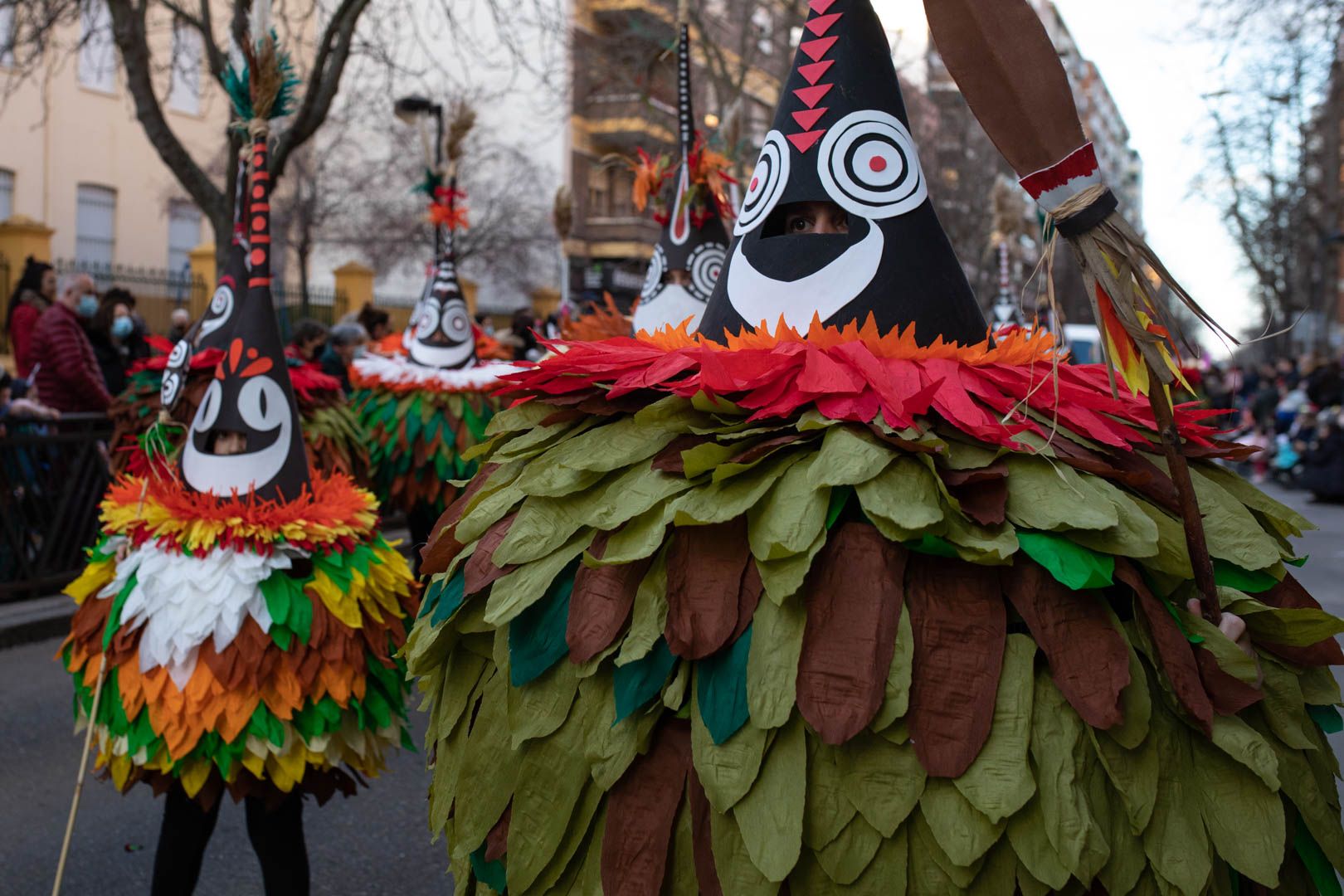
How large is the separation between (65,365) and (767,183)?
673 cm

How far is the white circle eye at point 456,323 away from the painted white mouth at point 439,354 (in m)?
0.06

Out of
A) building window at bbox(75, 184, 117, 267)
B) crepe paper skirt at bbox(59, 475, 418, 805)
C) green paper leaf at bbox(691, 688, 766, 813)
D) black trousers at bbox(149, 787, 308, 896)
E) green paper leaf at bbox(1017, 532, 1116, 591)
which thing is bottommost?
black trousers at bbox(149, 787, 308, 896)

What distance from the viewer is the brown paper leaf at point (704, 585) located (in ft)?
5.07

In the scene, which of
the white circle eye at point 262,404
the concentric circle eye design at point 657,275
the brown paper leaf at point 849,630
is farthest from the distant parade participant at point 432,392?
the brown paper leaf at point 849,630

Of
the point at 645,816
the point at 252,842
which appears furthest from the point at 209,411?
the point at 645,816

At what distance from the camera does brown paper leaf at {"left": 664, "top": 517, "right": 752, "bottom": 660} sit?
1545 mm

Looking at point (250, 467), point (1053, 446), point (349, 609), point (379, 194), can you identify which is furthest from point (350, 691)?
point (379, 194)

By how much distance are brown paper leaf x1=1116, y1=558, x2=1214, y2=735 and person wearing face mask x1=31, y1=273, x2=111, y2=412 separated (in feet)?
23.8

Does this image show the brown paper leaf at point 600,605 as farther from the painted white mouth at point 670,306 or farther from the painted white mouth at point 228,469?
the painted white mouth at point 670,306

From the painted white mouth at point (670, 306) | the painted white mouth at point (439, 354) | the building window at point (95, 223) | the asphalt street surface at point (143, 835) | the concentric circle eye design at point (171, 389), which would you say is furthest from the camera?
the building window at point (95, 223)

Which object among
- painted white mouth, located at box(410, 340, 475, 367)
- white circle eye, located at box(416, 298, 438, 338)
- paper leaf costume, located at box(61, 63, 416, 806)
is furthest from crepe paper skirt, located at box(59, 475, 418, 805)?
white circle eye, located at box(416, 298, 438, 338)

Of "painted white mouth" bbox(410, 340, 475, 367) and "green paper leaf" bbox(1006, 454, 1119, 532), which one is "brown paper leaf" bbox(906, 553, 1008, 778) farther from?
"painted white mouth" bbox(410, 340, 475, 367)

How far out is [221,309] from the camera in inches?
149

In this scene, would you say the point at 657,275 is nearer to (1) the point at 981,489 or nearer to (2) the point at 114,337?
(1) the point at 981,489
